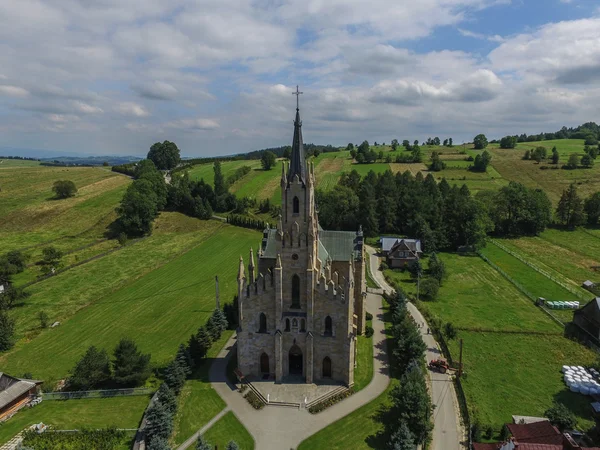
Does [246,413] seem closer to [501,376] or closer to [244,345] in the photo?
[244,345]

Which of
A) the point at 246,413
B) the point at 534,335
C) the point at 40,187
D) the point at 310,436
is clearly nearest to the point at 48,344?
the point at 246,413

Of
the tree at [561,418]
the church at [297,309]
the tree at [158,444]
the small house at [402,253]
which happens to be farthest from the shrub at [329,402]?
the small house at [402,253]

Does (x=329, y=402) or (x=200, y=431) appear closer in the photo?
(x=200, y=431)

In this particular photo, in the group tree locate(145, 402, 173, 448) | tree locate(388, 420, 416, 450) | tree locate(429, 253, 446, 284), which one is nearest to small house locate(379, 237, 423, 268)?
tree locate(429, 253, 446, 284)

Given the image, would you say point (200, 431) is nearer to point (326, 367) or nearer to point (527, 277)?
point (326, 367)

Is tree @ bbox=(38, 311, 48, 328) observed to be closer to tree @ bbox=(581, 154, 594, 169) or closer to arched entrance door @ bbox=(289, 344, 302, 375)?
arched entrance door @ bbox=(289, 344, 302, 375)

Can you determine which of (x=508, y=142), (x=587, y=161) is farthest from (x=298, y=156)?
(x=508, y=142)
